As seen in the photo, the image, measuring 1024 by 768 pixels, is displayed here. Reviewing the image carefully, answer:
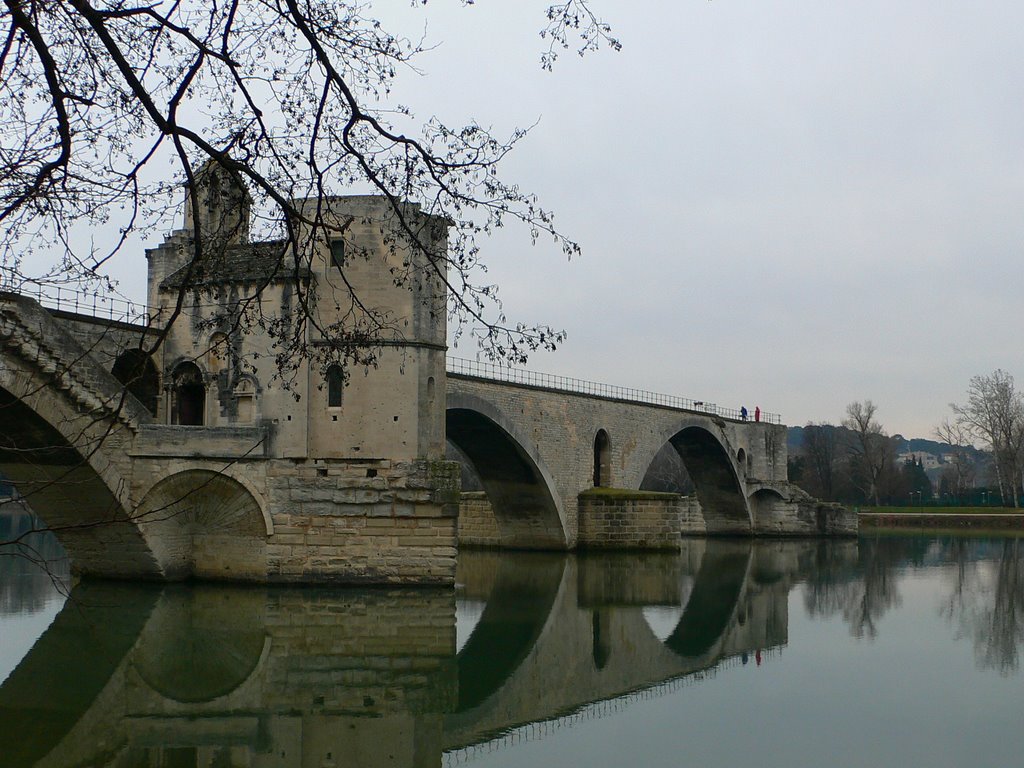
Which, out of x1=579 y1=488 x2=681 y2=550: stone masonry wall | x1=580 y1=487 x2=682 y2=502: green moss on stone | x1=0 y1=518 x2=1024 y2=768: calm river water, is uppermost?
x1=580 y1=487 x2=682 y2=502: green moss on stone

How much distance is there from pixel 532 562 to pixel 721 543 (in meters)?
15.4

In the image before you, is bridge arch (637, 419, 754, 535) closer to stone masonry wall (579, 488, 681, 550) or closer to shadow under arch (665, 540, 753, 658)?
shadow under arch (665, 540, 753, 658)

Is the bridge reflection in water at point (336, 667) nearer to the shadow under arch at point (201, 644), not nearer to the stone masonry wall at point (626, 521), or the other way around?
the shadow under arch at point (201, 644)

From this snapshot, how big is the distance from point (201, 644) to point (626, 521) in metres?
19.9

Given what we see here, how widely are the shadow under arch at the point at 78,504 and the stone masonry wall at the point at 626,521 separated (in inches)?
634

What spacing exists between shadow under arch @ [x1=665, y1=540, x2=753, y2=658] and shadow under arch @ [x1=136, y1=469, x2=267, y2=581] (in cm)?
720

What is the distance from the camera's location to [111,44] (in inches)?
203

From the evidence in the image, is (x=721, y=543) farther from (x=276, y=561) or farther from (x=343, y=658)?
(x=343, y=658)

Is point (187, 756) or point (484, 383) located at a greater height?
point (484, 383)

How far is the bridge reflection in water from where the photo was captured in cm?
1024

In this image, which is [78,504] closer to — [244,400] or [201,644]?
[244,400]

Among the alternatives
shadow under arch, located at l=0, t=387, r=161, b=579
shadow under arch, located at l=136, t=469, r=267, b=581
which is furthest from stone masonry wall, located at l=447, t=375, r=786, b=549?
shadow under arch, located at l=0, t=387, r=161, b=579

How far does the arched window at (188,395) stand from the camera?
21156 millimetres

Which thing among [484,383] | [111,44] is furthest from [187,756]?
[484,383]
